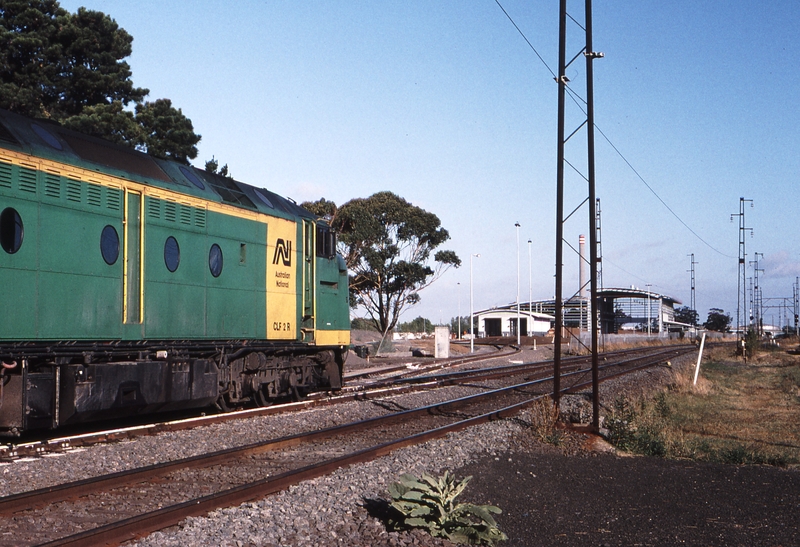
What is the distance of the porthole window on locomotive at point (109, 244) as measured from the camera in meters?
A: 11.8

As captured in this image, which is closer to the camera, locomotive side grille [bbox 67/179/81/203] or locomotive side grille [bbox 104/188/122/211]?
locomotive side grille [bbox 67/179/81/203]

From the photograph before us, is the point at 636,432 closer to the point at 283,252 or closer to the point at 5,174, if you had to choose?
the point at 283,252

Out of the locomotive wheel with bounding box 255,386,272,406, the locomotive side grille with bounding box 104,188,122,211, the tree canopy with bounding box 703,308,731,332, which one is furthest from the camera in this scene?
the tree canopy with bounding box 703,308,731,332

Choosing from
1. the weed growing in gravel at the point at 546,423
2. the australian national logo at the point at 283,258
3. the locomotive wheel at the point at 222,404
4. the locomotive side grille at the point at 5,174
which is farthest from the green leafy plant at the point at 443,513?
the australian national logo at the point at 283,258

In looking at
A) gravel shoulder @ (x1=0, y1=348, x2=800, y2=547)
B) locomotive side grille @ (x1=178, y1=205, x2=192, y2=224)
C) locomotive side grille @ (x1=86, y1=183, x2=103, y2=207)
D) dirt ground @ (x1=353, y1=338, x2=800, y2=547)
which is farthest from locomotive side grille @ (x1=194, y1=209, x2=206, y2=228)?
dirt ground @ (x1=353, y1=338, x2=800, y2=547)

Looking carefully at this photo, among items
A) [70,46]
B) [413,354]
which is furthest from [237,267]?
[413,354]

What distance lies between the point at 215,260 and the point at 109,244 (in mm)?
2762

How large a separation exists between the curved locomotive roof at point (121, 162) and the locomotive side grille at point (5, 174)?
0.25 metres

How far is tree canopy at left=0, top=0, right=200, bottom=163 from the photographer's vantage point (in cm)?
3003

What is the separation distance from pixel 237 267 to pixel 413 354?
28300 millimetres

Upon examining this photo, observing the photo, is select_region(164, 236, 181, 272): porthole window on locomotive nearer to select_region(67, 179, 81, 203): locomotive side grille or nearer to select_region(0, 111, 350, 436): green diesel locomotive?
select_region(0, 111, 350, 436): green diesel locomotive

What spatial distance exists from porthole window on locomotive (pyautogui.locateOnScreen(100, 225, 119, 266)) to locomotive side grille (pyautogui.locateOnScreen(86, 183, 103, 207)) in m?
0.42

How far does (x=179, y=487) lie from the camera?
8.26 metres

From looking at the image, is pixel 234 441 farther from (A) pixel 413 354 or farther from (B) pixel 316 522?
(A) pixel 413 354
